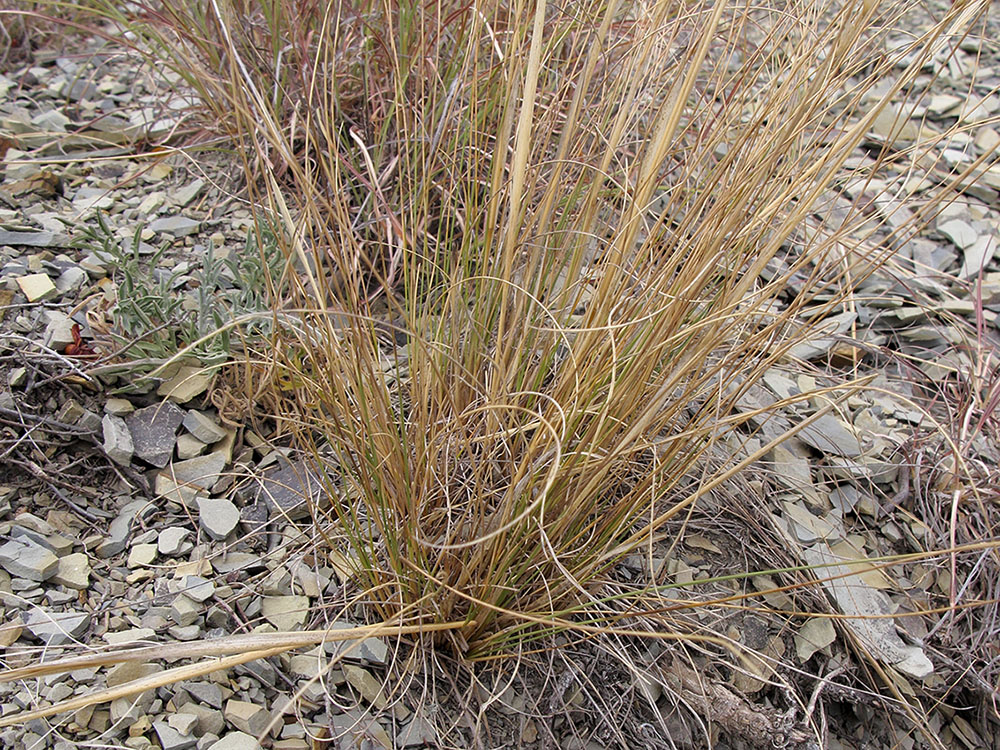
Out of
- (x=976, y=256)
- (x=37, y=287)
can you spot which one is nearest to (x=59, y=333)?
(x=37, y=287)

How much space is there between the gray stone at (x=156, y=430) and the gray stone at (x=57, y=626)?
0.28 metres

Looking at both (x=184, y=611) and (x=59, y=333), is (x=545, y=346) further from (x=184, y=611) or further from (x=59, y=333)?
(x=59, y=333)

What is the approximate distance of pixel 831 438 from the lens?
1.65 meters

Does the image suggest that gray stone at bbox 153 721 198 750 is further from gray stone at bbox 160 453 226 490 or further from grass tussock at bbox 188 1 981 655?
gray stone at bbox 160 453 226 490

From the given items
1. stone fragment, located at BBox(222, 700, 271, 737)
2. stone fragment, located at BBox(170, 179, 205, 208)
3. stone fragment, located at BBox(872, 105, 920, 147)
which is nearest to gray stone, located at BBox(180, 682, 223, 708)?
stone fragment, located at BBox(222, 700, 271, 737)

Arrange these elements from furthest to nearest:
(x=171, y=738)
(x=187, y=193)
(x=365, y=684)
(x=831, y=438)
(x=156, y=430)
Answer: (x=187, y=193)
(x=831, y=438)
(x=156, y=430)
(x=365, y=684)
(x=171, y=738)

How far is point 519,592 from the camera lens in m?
1.19

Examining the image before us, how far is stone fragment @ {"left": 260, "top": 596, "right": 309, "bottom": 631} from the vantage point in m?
1.18

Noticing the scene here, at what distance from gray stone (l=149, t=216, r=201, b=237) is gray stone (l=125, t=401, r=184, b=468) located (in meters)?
0.45

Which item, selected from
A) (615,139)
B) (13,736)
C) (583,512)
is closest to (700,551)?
(583,512)

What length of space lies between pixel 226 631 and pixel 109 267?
754mm

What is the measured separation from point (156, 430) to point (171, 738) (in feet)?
1.69

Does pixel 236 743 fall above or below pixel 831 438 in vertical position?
below

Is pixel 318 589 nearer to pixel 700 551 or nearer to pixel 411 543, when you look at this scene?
pixel 411 543
